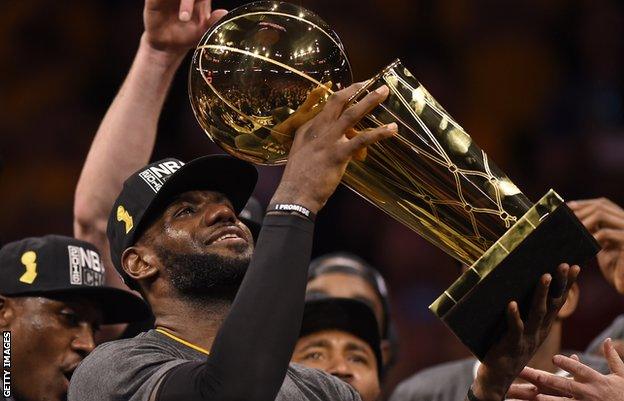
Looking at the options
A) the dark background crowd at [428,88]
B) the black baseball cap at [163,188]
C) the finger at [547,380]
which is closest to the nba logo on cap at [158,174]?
the black baseball cap at [163,188]

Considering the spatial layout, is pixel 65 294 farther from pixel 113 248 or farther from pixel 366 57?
pixel 366 57

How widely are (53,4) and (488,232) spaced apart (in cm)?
502

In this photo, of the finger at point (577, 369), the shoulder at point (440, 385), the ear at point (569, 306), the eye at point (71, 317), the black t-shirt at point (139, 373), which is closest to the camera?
the black t-shirt at point (139, 373)

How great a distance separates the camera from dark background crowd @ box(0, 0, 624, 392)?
19.5ft

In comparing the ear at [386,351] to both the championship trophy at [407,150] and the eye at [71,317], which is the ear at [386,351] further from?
the championship trophy at [407,150]

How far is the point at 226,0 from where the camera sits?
20.0ft

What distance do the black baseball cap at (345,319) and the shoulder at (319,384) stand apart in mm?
1012

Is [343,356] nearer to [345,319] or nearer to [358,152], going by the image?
[345,319]

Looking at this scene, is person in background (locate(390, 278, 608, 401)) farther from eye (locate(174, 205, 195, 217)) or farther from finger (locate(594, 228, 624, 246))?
eye (locate(174, 205, 195, 217))

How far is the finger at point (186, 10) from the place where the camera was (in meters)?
2.89

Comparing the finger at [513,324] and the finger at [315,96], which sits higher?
the finger at [315,96]

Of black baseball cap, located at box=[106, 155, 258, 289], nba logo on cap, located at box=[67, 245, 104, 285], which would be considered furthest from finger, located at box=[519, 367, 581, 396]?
nba logo on cap, located at box=[67, 245, 104, 285]

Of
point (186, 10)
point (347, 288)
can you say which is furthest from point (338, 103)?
point (347, 288)
